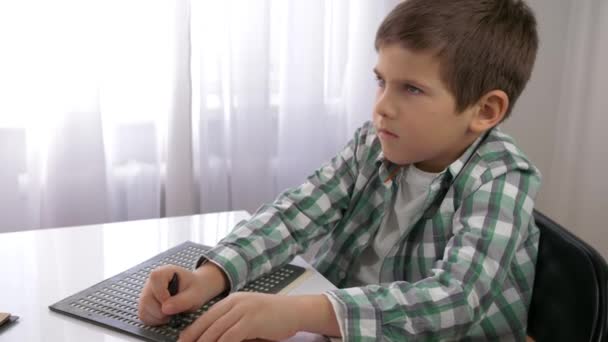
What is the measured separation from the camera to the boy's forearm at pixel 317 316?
29.2 inches

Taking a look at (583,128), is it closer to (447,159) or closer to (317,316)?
(447,159)

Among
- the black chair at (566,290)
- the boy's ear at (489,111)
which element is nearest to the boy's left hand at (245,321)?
the black chair at (566,290)

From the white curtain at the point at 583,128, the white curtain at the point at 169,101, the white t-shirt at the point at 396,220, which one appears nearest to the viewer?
the white t-shirt at the point at 396,220

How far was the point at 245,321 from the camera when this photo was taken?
0.72 m

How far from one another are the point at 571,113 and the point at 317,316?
1847 millimetres

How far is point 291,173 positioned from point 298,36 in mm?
406

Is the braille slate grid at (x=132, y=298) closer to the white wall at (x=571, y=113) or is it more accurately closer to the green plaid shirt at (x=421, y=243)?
the green plaid shirt at (x=421, y=243)

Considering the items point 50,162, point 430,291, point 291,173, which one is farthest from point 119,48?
point 430,291

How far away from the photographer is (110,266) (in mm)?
925

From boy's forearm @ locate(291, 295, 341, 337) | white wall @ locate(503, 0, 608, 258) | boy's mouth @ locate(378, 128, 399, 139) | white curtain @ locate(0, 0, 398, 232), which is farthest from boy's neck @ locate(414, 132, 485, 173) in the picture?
white wall @ locate(503, 0, 608, 258)

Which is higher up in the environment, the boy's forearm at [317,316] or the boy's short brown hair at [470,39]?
the boy's short brown hair at [470,39]

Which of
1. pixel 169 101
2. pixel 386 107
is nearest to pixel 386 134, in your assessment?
pixel 386 107

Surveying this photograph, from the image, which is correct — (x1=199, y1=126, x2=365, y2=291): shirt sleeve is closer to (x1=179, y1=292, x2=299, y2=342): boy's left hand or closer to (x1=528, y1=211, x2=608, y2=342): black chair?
(x1=179, y1=292, x2=299, y2=342): boy's left hand

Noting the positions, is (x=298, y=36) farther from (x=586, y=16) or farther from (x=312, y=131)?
(x=586, y=16)
